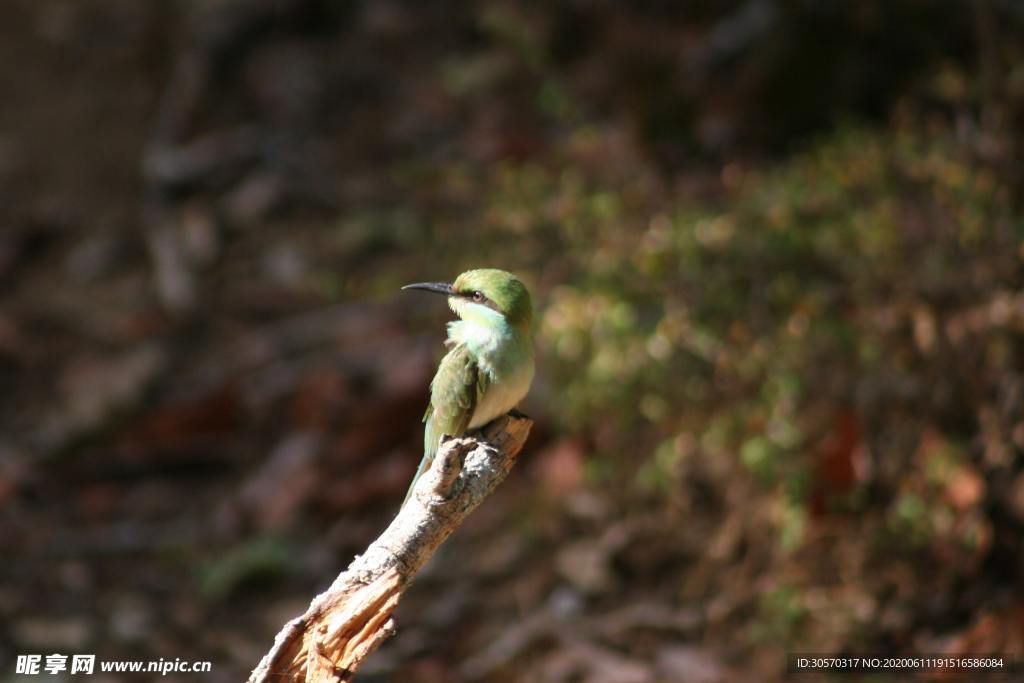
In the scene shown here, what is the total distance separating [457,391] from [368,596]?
999mm

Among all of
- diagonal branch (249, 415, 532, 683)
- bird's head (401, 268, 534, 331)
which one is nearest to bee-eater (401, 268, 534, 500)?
bird's head (401, 268, 534, 331)

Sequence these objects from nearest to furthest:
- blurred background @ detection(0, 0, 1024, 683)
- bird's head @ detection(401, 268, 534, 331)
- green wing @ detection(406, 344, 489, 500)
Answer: bird's head @ detection(401, 268, 534, 331) → green wing @ detection(406, 344, 489, 500) → blurred background @ detection(0, 0, 1024, 683)

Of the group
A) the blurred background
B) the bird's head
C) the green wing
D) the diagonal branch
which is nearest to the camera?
the diagonal branch

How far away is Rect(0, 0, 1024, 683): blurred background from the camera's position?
16.5 ft

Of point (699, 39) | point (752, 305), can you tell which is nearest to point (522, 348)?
point (752, 305)

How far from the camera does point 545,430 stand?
648 cm

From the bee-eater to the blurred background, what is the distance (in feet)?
6.04

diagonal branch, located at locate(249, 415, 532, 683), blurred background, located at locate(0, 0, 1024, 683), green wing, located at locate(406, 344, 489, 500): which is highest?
blurred background, located at locate(0, 0, 1024, 683)

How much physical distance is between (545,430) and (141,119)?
189 inches

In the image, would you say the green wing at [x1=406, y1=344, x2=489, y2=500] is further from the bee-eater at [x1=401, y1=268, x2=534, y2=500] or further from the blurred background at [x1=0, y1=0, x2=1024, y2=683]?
the blurred background at [x1=0, y1=0, x2=1024, y2=683]

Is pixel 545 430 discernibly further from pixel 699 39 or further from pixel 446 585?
pixel 699 39

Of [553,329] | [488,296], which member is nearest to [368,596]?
[488,296]

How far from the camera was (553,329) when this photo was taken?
558 centimetres

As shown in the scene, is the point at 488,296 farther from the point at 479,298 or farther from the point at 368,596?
the point at 368,596
